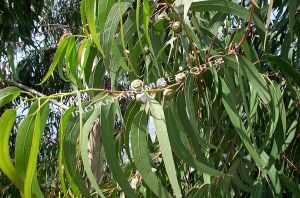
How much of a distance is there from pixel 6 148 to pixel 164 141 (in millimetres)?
231

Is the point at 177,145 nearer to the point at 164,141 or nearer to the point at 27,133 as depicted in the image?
the point at 164,141

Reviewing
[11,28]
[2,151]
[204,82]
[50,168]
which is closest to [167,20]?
[204,82]

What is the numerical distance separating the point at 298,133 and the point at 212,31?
436 mm

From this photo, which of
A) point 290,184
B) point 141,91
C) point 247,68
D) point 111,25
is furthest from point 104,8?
point 290,184

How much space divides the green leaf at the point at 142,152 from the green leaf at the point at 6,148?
0.59ft

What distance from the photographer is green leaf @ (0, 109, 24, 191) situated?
0.82m

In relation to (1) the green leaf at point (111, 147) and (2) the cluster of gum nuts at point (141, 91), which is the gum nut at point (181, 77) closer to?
(2) the cluster of gum nuts at point (141, 91)

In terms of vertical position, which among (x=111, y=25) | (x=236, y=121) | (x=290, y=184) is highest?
(x=111, y=25)

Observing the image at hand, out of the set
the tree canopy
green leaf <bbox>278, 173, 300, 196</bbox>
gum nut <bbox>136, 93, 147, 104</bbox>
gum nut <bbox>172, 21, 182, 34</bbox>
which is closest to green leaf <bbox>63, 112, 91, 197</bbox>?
the tree canopy

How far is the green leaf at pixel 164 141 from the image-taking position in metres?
0.80

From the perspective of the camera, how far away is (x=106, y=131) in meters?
0.89

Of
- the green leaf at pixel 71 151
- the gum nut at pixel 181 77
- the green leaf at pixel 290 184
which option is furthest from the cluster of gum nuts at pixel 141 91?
the green leaf at pixel 290 184

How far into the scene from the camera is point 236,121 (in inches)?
38.6

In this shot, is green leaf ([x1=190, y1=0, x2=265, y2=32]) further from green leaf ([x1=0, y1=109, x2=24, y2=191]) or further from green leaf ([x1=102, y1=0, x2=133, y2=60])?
green leaf ([x1=0, y1=109, x2=24, y2=191])
